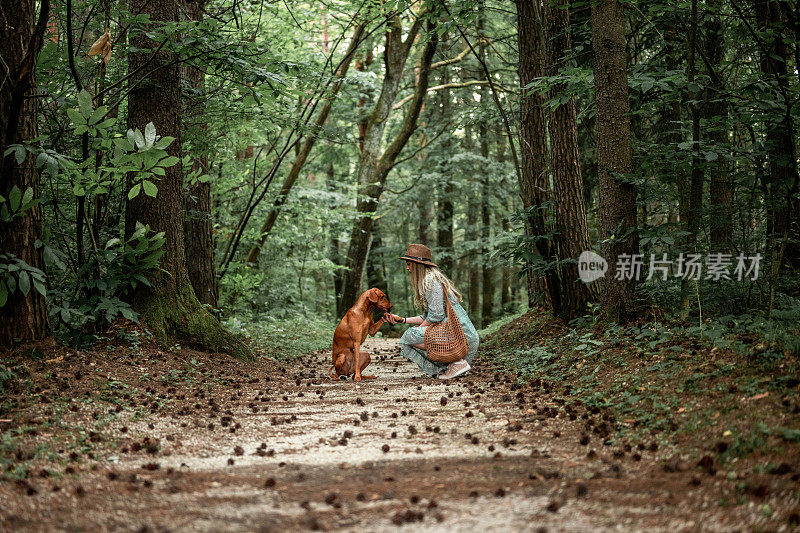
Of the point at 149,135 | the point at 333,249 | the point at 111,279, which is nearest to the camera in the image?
the point at 149,135

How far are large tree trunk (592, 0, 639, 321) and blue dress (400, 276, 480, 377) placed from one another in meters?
1.83

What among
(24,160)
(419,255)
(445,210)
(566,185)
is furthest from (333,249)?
(24,160)

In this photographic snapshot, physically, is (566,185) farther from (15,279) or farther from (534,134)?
(15,279)

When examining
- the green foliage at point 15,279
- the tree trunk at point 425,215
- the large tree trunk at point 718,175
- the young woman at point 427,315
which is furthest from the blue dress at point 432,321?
the tree trunk at point 425,215

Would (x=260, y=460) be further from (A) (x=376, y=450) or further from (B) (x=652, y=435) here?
(B) (x=652, y=435)

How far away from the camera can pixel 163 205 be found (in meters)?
7.18

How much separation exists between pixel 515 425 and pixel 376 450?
47.8 inches

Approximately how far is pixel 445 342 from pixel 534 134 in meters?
4.60

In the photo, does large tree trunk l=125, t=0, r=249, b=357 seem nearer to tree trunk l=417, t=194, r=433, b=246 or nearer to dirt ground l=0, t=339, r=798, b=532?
dirt ground l=0, t=339, r=798, b=532

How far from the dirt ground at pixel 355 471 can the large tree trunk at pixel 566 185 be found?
2966mm

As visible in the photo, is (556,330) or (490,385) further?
(556,330)

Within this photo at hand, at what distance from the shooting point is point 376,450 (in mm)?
3951

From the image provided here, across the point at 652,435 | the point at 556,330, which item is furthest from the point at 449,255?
the point at 652,435
